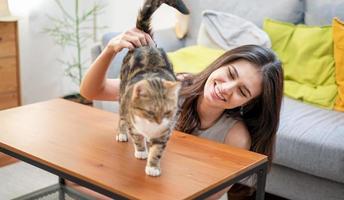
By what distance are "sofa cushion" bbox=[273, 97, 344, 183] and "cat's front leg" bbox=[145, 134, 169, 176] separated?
92 cm

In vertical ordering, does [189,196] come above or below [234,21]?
below

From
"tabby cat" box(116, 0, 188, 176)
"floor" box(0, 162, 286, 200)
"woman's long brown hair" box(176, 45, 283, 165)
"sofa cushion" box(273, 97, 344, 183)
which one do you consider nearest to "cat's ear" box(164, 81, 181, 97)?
"tabby cat" box(116, 0, 188, 176)

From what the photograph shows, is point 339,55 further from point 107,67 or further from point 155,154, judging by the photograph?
point 155,154

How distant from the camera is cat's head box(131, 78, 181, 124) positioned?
0.84 m

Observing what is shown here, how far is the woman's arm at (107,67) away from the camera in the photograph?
3.47 ft

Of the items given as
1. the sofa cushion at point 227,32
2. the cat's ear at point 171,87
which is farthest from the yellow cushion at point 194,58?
the cat's ear at point 171,87

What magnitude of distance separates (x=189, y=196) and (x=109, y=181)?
0.51 ft

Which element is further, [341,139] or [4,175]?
[4,175]

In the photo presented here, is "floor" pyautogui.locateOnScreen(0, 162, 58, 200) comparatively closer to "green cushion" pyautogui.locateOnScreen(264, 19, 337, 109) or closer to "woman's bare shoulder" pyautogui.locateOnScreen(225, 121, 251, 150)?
"woman's bare shoulder" pyautogui.locateOnScreen(225, 121, 251, 150)

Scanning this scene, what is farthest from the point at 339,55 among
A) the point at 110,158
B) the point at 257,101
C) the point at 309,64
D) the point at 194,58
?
the point at 110,158

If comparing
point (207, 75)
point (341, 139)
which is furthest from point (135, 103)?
point (341, 139)

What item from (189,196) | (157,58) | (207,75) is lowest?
(189,196)

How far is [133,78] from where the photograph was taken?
935mm

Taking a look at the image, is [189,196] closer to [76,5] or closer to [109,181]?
[109,181]
